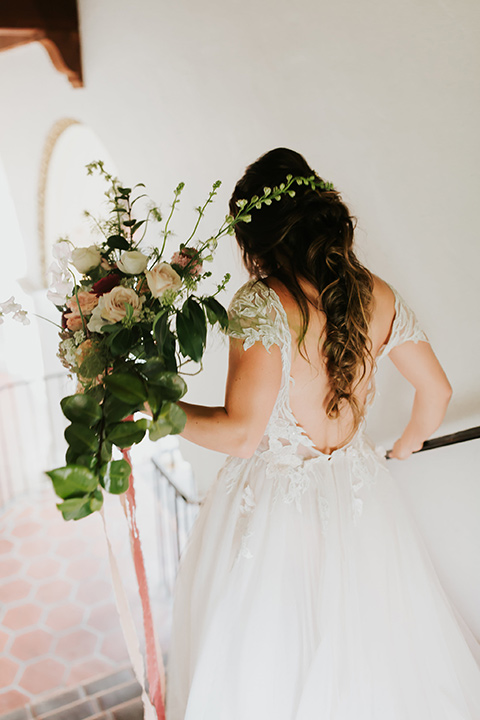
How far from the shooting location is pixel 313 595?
1403 mm

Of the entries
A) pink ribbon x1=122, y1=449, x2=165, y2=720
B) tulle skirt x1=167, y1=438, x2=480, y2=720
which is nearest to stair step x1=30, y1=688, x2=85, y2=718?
pink ribbon x1=122, y1=449, x2=165, y2=720

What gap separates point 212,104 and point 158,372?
189 cm

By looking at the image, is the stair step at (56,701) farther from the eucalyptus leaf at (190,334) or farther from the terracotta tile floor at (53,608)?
the eucalyptus leaf at (190,334)

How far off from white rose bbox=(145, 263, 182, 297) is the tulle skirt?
65 centimetres

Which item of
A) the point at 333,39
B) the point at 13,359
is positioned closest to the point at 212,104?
the point at 333,39

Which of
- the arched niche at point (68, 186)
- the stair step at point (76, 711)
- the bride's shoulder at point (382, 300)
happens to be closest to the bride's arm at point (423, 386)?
the bride's shoulder at point (382, 300)

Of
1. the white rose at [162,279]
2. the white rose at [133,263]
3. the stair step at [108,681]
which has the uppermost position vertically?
the white rose at [133,263]

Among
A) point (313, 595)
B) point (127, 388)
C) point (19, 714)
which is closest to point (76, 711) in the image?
point (19, 714)

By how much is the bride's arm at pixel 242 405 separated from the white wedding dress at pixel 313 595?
1.4 inches

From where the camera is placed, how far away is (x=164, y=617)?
303 centimetres

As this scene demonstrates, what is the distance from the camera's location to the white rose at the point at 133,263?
3.67ft

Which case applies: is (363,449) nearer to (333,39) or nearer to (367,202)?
(367,202)

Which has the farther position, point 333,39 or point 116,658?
point 116,658

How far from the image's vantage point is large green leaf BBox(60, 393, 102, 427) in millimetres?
843
